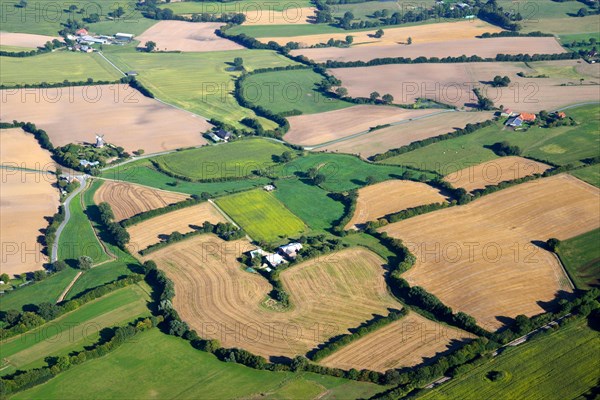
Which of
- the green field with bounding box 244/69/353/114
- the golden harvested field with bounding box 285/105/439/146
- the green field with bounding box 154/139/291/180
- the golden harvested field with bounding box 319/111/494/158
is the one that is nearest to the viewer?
the green field with bounding box 154/139/291/180

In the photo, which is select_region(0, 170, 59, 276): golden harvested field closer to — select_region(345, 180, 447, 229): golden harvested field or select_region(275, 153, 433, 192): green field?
select_region(275, 153, 433, 192): green field

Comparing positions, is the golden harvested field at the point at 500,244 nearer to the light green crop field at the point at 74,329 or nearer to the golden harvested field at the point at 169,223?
the golden harvested field at the point at 169,223

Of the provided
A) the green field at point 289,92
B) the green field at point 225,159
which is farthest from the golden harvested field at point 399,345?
the green field at point 289,92

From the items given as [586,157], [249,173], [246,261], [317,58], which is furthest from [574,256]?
[317,58]

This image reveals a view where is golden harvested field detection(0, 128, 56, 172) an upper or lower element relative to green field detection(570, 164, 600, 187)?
lower

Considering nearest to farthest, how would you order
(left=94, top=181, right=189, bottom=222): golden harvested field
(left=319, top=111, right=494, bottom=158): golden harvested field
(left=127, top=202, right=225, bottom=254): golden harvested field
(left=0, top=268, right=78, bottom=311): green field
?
(left=0, top=268, right=78, bottom=311): green field → (left=127, top=202, right=225, bottom=254): golden harvested field → (left=94, top=181, right=189, bottom=222): golden harvested field → (left=319, top=111, right=494, bottom=158): golden harvested field

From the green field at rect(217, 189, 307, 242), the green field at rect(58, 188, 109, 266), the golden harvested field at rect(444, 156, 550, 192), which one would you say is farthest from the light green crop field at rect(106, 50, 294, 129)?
the green field at rect(58, 188, 109, 266)

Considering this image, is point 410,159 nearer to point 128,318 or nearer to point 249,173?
point 249,173
